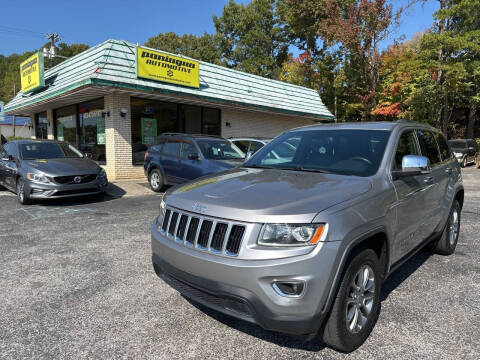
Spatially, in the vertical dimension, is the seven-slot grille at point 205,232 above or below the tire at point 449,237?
above

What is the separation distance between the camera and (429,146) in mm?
4039

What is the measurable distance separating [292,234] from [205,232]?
2.09 ft

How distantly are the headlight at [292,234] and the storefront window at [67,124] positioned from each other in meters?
14.5

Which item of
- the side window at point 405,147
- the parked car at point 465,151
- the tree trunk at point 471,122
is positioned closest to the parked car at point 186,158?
the side window at point 405,147

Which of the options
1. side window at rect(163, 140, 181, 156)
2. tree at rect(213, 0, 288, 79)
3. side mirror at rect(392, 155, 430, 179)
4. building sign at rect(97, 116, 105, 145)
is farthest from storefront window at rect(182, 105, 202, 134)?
tree at rect(213, 0, 288, 79)

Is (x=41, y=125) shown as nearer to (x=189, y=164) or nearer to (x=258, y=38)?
(x=189, y=164)

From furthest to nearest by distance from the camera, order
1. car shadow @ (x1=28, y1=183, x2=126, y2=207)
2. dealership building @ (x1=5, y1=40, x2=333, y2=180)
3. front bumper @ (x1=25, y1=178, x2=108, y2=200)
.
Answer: dealership building @ (x1=5, y1=40, x2=333, y2=180)
car shadow @ (x1=28, y1=183, x2=126, y2=207)
front bumper @ (x1=25, y1=178, x2=108, y2=200)

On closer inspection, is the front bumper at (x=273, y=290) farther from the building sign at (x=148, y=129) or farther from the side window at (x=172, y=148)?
the building sign at (x=148, y=129)

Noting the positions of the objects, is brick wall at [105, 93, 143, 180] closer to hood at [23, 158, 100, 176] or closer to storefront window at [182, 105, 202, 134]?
storefront window at [182, 105, 202, 134]

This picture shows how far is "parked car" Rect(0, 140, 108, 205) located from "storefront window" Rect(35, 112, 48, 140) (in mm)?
9323

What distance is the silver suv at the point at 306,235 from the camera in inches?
83.0

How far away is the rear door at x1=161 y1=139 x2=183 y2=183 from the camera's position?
9203mm

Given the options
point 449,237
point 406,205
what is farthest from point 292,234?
point 449,237

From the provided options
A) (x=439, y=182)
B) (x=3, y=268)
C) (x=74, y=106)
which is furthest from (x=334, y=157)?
(x=74, y=106)
